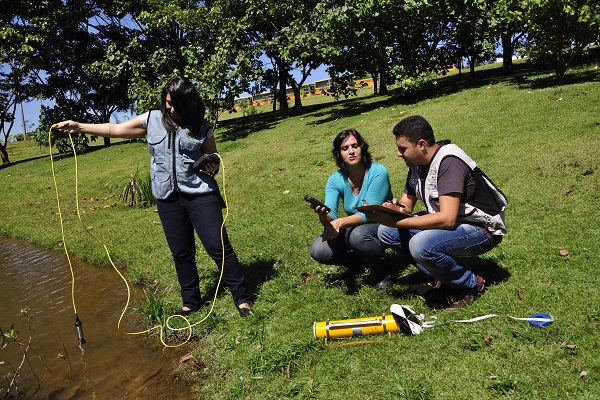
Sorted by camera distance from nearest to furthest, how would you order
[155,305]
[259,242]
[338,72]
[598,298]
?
1. [598,298]
2. [155,305]
3. [259,242]
4. [338,72]

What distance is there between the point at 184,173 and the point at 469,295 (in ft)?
8.25

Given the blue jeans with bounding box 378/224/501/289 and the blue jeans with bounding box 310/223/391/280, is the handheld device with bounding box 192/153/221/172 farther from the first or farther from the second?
the blue jeans with bounding box 378/224/501/289

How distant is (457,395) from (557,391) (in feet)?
1.72

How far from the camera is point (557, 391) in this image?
108 inches

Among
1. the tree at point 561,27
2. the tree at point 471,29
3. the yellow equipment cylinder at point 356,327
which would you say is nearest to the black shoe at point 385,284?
the yellow equipment cylinder at point 356,327

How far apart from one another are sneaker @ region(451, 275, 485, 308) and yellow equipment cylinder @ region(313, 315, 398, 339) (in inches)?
23.1

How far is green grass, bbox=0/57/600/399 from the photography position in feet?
10.2

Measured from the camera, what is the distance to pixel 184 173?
431 cm

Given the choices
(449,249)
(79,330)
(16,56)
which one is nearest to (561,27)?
(449,249)

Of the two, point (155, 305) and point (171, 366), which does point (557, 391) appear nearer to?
point (171, 366)

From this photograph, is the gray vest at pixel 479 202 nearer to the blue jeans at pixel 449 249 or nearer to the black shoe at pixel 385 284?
the blue jeans at pixel 449 249

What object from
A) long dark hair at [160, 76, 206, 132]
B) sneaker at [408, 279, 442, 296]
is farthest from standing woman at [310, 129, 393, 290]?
long dark hair at [160, 76, 206, 132]

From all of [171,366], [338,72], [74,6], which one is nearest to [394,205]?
[171,366]

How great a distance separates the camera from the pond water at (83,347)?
151 inches
